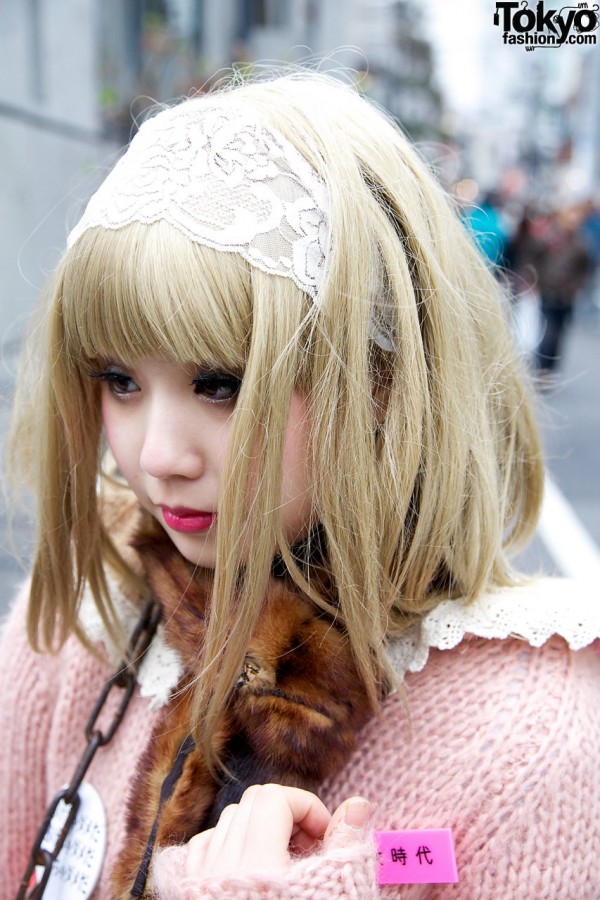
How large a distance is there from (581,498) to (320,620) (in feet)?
16.8

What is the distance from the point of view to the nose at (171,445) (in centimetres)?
124

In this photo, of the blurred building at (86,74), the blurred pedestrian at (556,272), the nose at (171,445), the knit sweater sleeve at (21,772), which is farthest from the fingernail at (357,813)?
the blurred pedestrian at (556,272)

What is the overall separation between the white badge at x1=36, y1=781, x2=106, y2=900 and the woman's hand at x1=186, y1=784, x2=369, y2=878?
41 cm

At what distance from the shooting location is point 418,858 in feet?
4.00

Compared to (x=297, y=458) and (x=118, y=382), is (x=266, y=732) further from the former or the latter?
(x=118, y=382)

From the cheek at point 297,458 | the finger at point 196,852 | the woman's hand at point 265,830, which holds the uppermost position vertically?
the cheek at point 297,458

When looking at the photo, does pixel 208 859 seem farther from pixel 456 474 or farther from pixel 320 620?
pixel 456 474

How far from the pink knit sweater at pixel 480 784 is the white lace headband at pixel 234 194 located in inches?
24.7

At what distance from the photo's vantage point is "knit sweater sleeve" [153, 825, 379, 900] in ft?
3.49

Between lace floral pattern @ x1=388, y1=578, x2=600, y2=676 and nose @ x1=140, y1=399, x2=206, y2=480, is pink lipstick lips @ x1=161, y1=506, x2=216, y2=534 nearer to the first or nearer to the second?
nose @ x1=140, y1=399, x2=206, y2=480

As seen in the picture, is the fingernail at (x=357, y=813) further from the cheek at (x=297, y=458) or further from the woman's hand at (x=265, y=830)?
the cheek at (x=297, y=458)

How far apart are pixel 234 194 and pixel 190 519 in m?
0.48

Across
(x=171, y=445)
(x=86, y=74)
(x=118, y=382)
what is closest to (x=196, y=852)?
(x=171, y=445)

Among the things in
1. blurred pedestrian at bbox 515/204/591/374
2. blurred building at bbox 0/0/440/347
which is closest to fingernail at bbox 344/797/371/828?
blurred building at bbox 0/0/440/347
